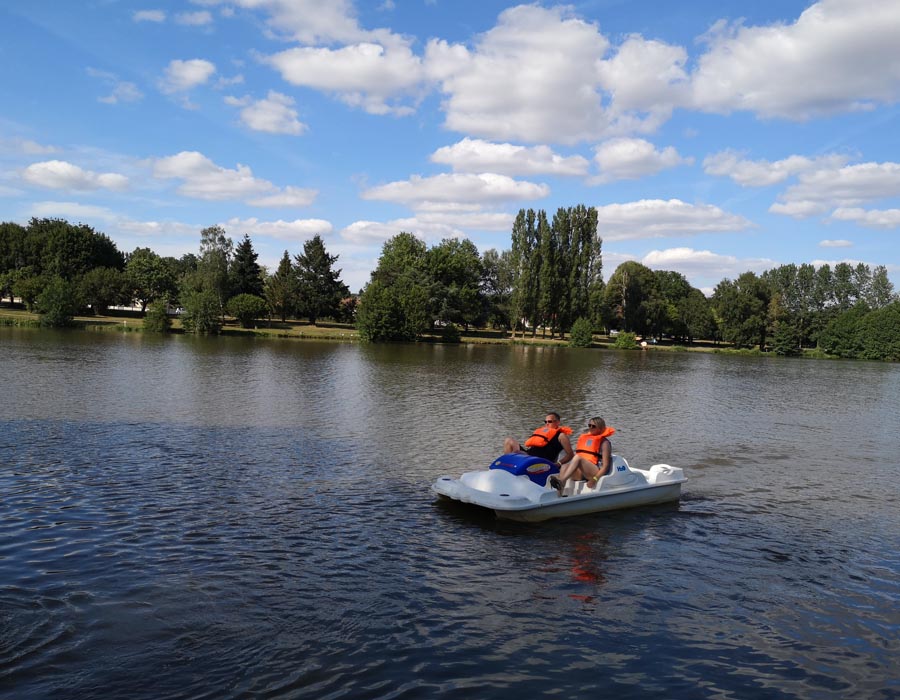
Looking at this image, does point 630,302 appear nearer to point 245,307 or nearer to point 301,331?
point 301,331

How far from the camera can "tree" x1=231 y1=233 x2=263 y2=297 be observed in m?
104

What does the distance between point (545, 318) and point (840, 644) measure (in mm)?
96913

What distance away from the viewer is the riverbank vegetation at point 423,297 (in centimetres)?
9300

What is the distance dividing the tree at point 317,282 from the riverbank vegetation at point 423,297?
0.23 metres

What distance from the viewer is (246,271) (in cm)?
10456

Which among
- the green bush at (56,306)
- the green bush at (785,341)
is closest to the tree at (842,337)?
the green bush at (785,341)

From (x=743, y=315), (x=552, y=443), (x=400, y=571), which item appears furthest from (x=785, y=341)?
(x=400, y=571)

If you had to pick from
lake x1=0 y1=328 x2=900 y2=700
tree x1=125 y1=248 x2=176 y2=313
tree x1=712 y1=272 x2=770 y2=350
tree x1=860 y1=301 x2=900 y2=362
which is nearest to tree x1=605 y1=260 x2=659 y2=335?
tree x1=712 y1=272 x2=770 y2=350

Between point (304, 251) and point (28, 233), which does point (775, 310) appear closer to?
point (304, 251)

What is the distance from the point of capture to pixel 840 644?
883cm

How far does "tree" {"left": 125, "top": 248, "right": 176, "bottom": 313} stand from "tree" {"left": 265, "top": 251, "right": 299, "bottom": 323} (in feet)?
51.0

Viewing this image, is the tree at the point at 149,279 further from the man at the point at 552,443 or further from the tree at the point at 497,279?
the man at the point at 552,443

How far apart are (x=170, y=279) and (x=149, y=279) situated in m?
4.25

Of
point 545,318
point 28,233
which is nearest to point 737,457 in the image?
point 545,318
